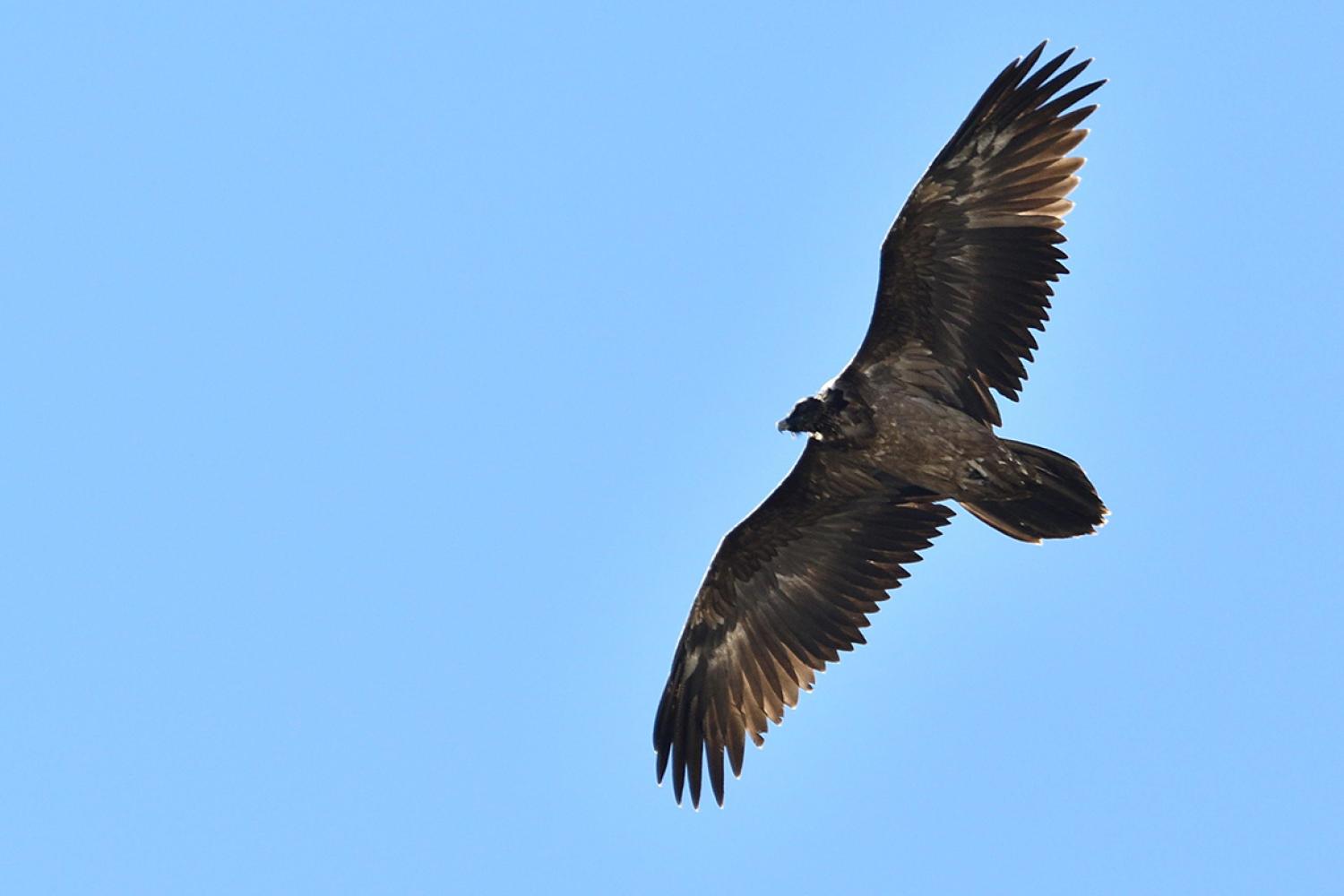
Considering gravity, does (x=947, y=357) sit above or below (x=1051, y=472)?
above

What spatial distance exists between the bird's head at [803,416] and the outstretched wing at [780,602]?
0.67 meters

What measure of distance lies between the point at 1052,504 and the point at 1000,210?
2.22 metres

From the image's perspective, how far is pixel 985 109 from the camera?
1392 centimetres

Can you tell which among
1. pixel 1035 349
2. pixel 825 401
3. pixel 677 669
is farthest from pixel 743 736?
pixel 1035 349

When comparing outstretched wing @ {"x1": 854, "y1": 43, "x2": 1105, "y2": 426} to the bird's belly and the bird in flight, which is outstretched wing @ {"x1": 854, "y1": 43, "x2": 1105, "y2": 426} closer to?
the bird in flight

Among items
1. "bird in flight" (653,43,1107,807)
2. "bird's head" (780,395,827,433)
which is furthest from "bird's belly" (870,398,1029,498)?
"bird's head" (780,395,827,433)

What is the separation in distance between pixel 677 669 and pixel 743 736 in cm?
78

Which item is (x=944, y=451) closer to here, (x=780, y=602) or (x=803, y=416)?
(x=803, y=416)

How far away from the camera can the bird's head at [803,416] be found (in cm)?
1423

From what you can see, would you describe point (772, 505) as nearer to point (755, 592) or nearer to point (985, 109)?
point (755, 592)

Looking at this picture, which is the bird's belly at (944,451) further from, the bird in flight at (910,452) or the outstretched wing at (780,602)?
the outstretched wing at (780,602)

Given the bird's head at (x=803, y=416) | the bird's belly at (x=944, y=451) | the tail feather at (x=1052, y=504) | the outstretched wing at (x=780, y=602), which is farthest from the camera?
the outstretched wing at (x=780, y=602)

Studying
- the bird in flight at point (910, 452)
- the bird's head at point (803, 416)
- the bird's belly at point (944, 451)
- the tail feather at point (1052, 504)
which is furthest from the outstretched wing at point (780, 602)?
the tail feather at point (1052, 504)

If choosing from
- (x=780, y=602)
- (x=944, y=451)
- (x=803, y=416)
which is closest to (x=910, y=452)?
(x=944, y=451)
